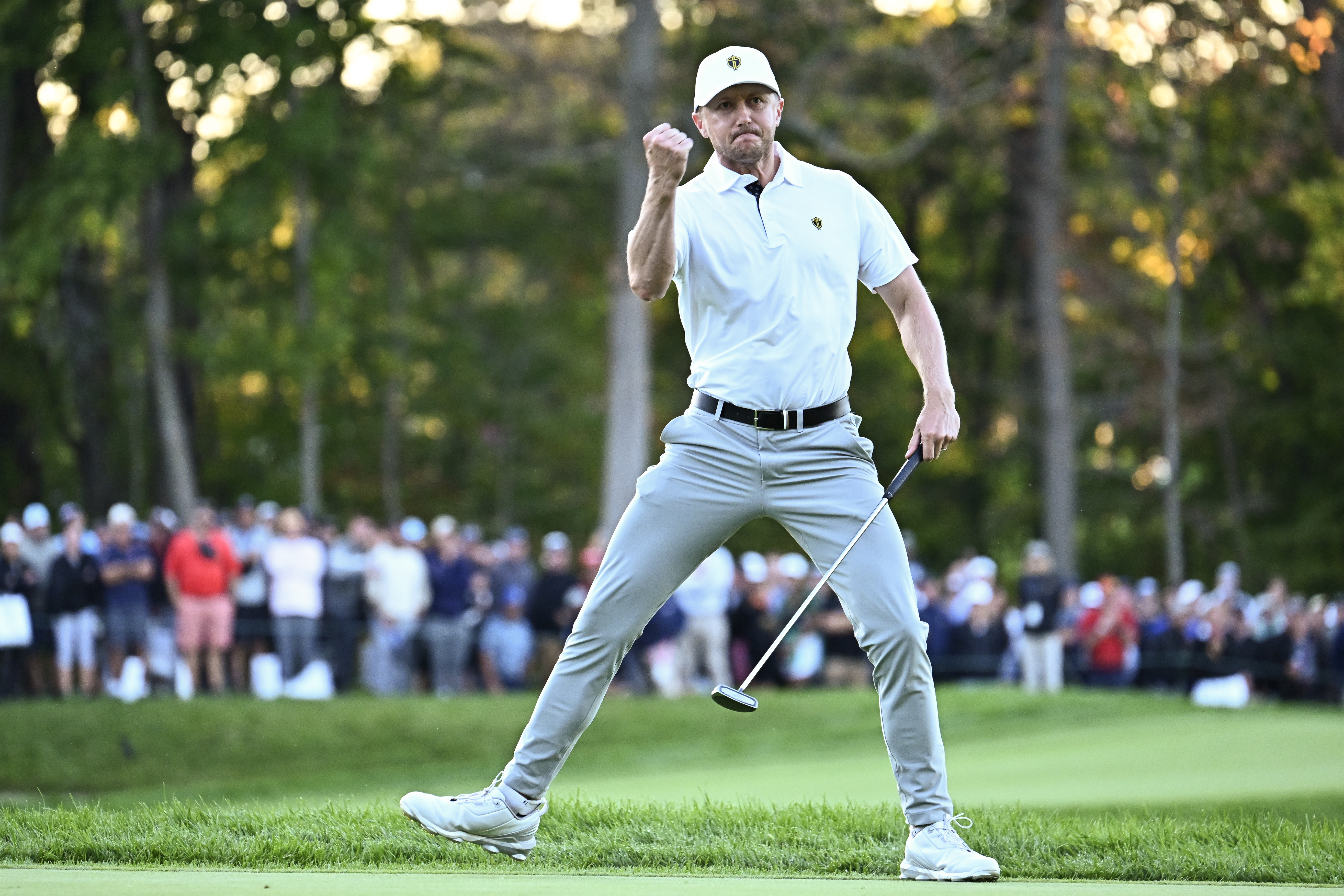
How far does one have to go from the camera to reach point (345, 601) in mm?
19859

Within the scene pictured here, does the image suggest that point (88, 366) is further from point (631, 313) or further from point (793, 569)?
point (793, 569)

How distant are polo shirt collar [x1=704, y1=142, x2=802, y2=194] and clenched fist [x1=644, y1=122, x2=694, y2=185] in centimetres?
41

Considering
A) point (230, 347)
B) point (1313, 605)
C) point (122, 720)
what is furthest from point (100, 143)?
point (1313, 605)

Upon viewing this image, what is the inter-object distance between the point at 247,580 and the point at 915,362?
46.7 feet

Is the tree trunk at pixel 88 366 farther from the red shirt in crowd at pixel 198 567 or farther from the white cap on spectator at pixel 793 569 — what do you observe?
the white cap on spectator at pixel 793 569

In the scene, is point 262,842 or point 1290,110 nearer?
point 262,842

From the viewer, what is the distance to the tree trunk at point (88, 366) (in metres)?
29.0

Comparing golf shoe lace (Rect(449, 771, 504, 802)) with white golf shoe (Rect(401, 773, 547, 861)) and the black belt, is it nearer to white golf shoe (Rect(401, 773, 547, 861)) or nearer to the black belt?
white golf shoe (Rect(401, 773, 547, 861))

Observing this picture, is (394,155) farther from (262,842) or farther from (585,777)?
(262,842)

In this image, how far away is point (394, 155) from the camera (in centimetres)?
3316

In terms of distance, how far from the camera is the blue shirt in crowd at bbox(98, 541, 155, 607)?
1842cm

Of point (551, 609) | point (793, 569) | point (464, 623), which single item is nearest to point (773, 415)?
point (464, 623)

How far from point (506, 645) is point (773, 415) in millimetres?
15293

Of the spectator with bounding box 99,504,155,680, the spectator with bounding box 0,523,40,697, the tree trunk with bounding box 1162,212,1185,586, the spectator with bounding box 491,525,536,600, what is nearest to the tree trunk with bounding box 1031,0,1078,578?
the tree trunk with bounding box 1162,212,1185,586
